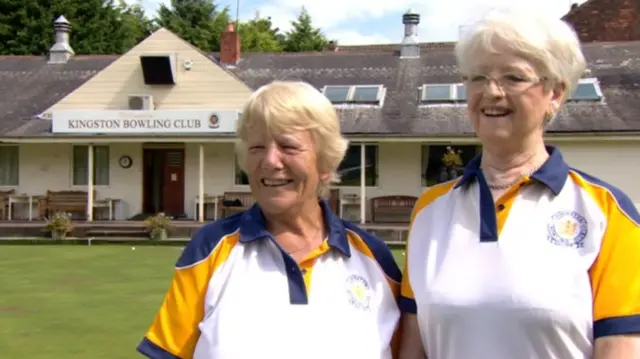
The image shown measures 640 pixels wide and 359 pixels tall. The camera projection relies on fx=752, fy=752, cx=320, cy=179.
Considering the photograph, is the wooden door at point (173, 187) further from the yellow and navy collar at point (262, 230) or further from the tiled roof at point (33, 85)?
the yellow and navy collar at point (262, 230)

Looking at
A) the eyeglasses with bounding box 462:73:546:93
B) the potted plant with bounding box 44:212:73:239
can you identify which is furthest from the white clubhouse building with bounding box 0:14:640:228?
the eyeglasses with bounding box 462:73:546:93

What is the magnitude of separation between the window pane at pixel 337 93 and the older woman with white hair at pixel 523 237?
20.1 metres

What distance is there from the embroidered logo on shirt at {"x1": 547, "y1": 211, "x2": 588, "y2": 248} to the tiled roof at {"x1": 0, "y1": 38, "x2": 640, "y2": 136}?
59.3 ft

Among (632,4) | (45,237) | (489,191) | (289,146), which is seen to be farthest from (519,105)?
(632,4)

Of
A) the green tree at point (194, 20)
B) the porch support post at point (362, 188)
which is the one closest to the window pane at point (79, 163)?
the porch support post at point (362, 188)

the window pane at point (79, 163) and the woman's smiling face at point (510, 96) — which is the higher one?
the window pane at point (79, 163)

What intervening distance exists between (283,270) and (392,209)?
18.4 metres

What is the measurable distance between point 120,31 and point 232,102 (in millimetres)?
27544

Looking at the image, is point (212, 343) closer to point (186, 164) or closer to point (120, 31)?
point (186, 164)

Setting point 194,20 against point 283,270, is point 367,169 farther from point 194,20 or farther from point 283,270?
point 194,20

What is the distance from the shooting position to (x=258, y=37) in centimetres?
5459

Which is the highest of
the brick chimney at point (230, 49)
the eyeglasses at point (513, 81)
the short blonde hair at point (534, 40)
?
the brick chimney at point (230, 49)

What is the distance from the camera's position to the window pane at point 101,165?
899 inches

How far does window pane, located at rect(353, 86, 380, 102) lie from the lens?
22.3 meters
